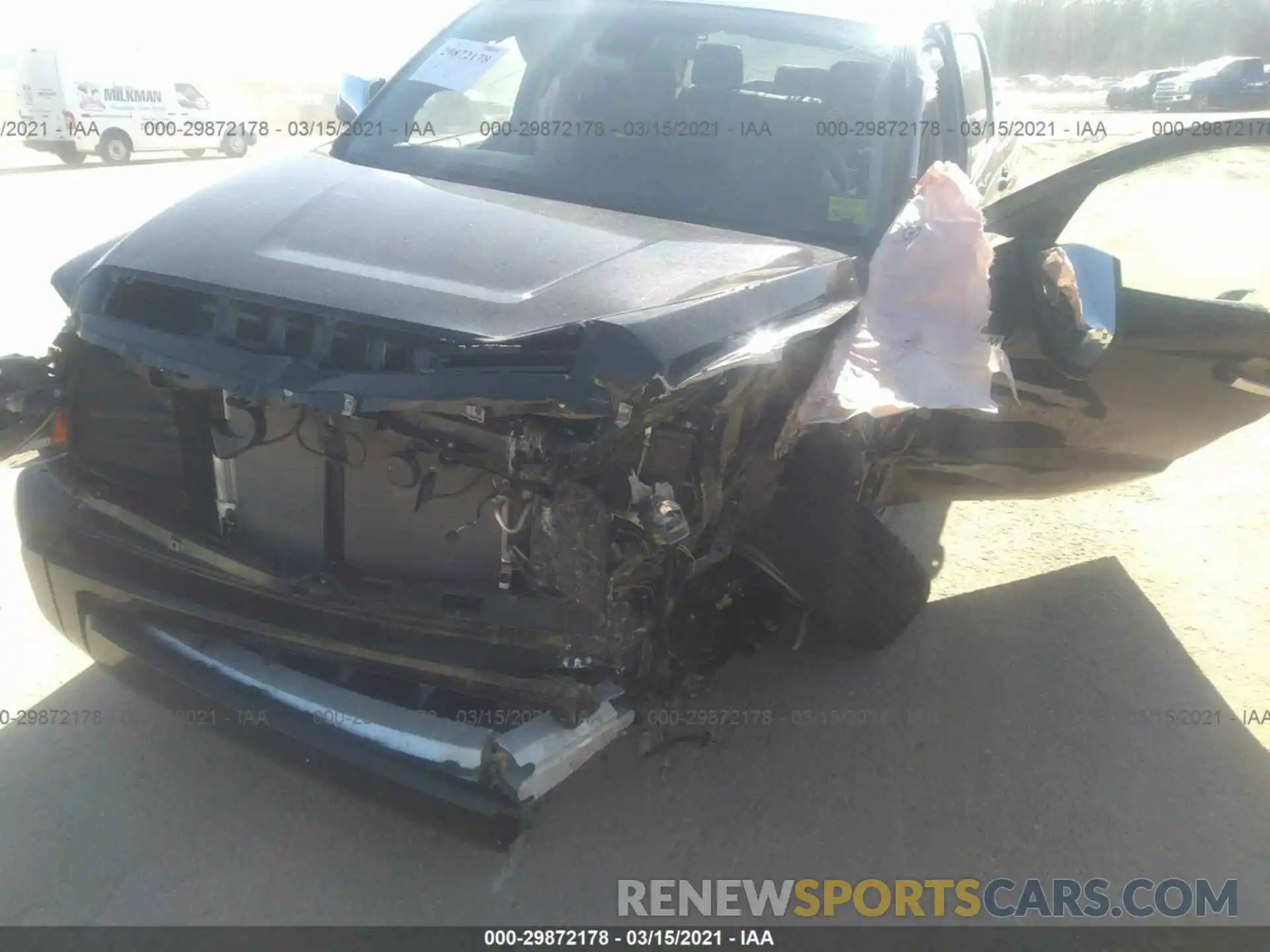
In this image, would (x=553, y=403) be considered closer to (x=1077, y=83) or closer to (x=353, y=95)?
(x=353, y=95)

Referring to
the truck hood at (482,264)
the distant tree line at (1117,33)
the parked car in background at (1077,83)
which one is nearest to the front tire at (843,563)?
the truck hood at (482,264)

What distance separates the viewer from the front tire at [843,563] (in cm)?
283

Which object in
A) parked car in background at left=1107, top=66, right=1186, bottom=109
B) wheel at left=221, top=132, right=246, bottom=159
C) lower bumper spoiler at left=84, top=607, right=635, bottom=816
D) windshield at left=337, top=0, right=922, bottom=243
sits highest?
windshield at left=337, top=0, right=922, bottom=243

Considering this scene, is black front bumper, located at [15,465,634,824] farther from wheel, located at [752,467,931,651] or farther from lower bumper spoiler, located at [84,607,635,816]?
wheel, located at [752,467,931,651]

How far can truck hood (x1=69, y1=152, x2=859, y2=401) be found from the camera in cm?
216

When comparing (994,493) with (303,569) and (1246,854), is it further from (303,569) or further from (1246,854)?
(303,569)

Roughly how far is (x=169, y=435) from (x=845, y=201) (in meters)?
2.09

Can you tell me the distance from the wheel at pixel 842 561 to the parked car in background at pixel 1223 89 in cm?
2362

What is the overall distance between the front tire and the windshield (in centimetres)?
84

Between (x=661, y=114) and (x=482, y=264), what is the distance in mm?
1277

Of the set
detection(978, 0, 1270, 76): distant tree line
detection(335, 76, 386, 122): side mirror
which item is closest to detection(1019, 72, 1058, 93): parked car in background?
detection(978, 0, 1270, 76): distant tree line

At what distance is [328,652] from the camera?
7.67 feet

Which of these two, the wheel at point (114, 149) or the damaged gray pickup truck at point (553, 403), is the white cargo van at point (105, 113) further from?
the damaged gray pickup truck at point (553, 403)
